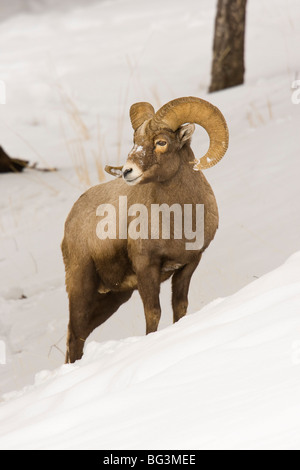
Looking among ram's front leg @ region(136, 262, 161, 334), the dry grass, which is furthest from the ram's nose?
the dry grass

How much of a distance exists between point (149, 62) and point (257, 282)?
1016cm

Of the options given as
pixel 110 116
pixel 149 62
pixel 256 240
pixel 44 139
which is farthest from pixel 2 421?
pixel 149 62

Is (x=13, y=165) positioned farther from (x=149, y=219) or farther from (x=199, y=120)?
(x=199, y=120)

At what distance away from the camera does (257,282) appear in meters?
3.59

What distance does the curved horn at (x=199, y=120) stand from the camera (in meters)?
4.07

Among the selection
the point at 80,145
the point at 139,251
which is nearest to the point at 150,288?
the point at 139,251

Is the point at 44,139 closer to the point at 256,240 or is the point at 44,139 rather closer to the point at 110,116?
the point at 110,116

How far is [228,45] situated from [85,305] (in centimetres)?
Result: 580

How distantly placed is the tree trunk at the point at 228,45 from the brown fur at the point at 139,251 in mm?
5479

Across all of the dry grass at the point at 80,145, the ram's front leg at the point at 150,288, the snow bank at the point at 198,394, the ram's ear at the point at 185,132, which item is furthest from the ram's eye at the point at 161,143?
the dry grass at the point at 80,145

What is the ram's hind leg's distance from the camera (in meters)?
4.69

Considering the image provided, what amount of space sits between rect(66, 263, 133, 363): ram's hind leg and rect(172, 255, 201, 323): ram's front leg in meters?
0.47

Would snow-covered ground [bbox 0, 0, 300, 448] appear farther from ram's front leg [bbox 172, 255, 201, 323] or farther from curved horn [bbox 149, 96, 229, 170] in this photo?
curved horn [bbox 149, 96, 229, 170]

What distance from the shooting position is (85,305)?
4.78m
